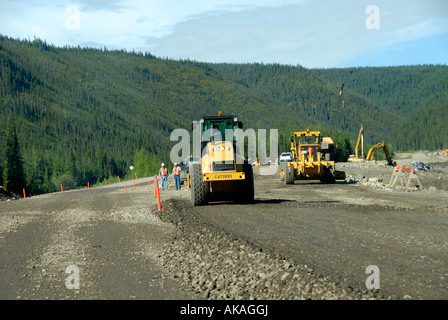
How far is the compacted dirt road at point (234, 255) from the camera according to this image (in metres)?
7.30

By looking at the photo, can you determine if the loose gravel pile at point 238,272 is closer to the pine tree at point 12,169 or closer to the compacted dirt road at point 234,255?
the compacted dirt road at point 234,255

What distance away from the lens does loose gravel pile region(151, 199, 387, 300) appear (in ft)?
22.3

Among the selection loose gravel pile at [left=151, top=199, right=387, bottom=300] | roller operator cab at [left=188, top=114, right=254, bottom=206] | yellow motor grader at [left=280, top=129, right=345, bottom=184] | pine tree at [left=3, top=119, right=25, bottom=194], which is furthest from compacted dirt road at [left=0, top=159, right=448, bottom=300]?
pine tree at [left=3, top=119, right=25, bottom=194]

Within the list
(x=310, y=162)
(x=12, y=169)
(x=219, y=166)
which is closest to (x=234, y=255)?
(x=219, y=166)

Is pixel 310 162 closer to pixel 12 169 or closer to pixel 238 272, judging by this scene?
pixel 238 272

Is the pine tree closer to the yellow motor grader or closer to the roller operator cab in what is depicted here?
the yellow motor grader

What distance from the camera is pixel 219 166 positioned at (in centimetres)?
1814

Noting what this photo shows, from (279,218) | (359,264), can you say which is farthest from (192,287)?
(279,218)

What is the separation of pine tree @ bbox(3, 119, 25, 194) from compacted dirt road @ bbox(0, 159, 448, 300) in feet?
249

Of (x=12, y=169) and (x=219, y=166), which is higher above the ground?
(x=219, y=166)

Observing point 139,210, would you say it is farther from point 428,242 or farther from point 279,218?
point 428,242

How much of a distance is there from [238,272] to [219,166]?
998cm
